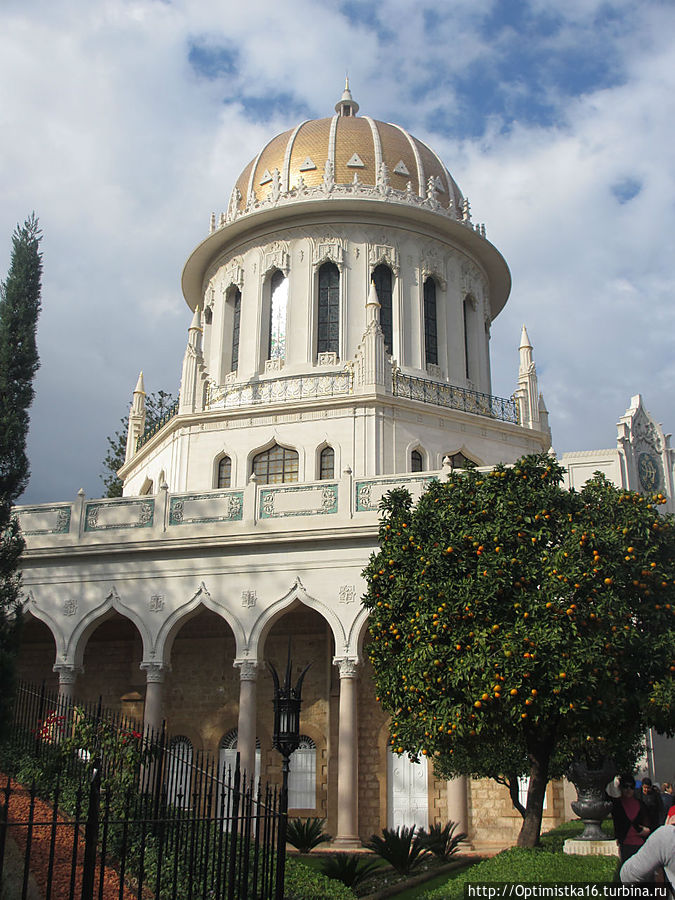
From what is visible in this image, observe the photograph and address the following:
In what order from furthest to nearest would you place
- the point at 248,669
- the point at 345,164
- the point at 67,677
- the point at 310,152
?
the point at 310,152
the point at 345,164
the point at 67,677
the point at 248,669

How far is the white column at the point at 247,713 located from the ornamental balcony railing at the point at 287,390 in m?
8.80

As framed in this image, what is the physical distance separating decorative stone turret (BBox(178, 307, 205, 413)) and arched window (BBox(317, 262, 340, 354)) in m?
3.89

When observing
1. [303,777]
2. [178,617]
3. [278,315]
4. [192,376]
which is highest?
[278,315]

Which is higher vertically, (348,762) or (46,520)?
(46,520)

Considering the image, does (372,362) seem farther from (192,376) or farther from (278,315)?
(192,376)

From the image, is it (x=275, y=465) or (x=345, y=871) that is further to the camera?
(x=275, y=465)

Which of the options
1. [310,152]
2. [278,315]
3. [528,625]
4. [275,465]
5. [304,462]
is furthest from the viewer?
[310,152]

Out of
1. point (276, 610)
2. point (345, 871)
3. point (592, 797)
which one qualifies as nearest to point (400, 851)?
point (345, 871)

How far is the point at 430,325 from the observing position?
98.7 feet

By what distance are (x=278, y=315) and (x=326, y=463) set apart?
251 inches

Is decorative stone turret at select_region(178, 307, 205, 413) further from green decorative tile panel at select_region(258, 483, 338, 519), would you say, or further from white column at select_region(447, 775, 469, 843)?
white column at select_region(447, 775, 469, 843)

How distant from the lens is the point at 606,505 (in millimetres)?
14953

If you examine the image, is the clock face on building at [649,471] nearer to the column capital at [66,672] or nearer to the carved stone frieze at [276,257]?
the carved stone frieze at [276,257]

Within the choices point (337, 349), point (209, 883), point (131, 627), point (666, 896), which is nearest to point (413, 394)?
point (337, 349)
